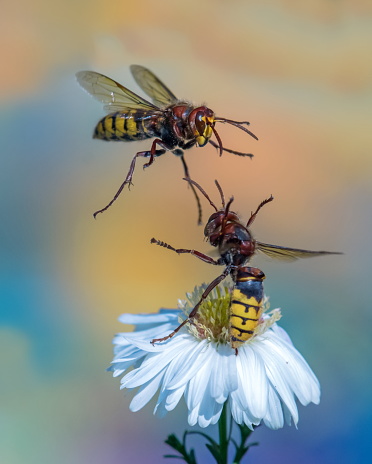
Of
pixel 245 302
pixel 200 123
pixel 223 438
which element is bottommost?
pixel 223 438

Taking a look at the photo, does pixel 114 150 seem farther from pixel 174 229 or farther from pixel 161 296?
pixel 161 296

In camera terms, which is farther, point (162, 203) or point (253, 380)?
point (162, 203)

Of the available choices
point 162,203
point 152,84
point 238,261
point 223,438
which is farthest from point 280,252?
point 162,203

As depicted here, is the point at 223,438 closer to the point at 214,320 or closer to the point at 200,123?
the point at 214,320

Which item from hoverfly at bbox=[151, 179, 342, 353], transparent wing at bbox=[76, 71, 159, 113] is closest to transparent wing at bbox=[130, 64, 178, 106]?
transparent wing at bbox=[76, 71, 159, 113]

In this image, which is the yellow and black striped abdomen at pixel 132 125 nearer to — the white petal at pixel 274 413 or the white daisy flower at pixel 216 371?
the white daisy flower at pixel 216 371

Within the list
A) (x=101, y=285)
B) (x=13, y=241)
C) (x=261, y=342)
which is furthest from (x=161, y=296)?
(x=261, y=342)

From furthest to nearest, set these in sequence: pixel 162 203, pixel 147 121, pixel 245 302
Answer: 1. pixel 162 203
2. pixel 147 121
3. pixel 245 302

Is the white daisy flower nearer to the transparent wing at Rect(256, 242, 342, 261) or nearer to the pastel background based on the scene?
the transparent wing at Rect(256, 242, 342, 261)
